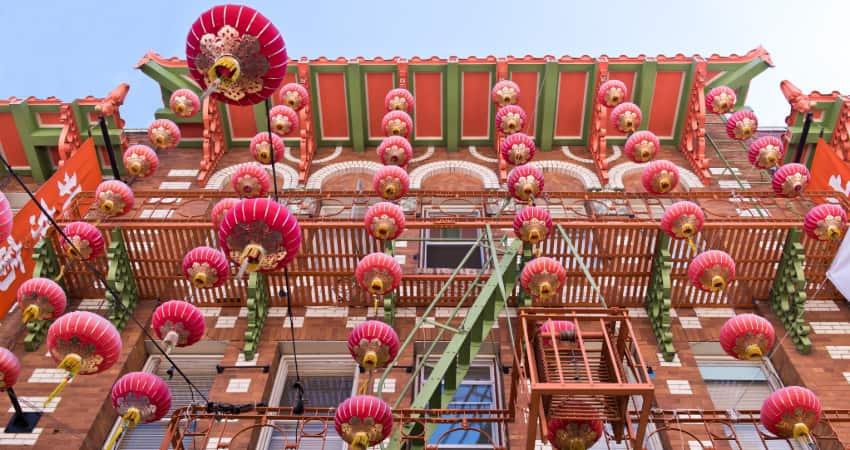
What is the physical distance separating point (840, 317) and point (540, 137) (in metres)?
7.81

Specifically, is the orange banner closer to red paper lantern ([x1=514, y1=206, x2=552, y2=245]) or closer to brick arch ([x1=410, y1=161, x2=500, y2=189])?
brick arch ([x1=410, y1=161, x2=500, y2=189])

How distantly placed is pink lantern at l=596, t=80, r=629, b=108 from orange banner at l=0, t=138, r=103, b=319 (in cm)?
1097

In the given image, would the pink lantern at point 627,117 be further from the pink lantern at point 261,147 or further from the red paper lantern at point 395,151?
the pink lantern at point 261,147

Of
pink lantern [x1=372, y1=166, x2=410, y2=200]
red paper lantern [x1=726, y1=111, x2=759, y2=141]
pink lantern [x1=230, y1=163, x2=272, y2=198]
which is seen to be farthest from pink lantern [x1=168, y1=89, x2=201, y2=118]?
red paper lantern [x1=726, y1=111, x2=759, y2=141]

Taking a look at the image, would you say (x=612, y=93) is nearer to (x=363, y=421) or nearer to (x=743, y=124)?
(x=743, y=124)

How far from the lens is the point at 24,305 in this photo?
29.4 feet

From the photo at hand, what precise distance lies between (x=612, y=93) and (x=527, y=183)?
14.8 ft

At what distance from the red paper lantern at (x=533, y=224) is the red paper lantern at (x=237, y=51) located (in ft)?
13.9

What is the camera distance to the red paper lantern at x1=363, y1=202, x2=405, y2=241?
9.66m

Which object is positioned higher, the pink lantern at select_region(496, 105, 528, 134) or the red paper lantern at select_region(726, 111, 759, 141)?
A: the red paper lantern at select_region(726, 111, 759, 141)

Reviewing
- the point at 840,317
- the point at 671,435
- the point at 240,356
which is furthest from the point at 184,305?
the point at 840,317

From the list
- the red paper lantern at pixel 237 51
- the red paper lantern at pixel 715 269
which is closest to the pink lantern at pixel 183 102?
the red paper lantern at pixel 237 51

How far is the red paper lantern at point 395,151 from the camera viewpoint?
12906 mm

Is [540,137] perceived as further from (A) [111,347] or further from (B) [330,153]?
(A) [111,347]
